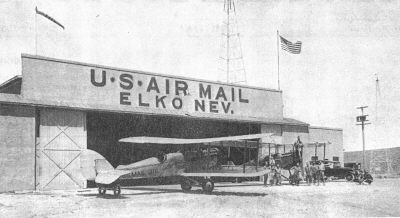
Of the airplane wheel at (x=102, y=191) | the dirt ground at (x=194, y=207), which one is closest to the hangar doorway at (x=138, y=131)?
the airplane wheel at (x=102, y=191)

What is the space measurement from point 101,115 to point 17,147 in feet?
23.7

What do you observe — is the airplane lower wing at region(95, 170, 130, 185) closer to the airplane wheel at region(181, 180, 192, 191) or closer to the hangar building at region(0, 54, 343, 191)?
the airplane wheel at region(181, 180, 192, 191)

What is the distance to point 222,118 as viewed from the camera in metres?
27.9

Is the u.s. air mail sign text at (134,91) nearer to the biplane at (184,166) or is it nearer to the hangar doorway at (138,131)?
the hangar doorway at (138,131)

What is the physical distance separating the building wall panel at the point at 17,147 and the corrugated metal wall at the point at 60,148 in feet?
1.96

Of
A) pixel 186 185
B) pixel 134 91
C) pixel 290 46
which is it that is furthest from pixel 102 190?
pixel 290 46

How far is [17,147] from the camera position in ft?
63.6

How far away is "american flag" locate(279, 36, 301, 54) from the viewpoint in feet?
105

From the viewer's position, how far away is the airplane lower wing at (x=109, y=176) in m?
15.6

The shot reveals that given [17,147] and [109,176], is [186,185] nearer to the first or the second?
[109,176]

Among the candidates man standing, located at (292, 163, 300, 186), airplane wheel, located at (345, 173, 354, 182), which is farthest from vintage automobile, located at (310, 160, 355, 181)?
man standing, located at (292, 163, 300, 186)

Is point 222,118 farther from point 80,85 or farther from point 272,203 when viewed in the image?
point 272,203

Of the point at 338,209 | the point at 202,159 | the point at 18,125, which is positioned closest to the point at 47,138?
the point at 18,125

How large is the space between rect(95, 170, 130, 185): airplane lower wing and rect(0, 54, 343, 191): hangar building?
5.39 m
